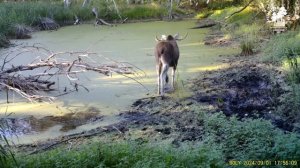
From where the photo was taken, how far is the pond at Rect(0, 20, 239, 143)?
6000mm

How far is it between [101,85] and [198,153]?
3.83 meters

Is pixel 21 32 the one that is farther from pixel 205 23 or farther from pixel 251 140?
pixel 251 140

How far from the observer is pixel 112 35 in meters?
12.2

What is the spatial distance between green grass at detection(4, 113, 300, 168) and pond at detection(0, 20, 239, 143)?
5.26ft

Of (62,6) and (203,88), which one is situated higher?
(62,6)

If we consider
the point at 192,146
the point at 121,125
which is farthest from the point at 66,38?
the point at 192,146

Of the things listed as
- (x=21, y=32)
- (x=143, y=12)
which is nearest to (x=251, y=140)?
(x=21, y=32)

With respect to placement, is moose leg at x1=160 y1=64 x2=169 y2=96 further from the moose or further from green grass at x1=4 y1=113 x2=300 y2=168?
green grass at x1=4 y1=113 x2=300 y2=168

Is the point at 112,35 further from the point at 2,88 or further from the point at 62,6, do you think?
the point at 2,88

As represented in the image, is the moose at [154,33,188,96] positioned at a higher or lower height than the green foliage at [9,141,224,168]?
higher

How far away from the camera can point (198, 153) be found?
3.92 m

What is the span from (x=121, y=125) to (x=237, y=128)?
1.69 meters
